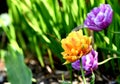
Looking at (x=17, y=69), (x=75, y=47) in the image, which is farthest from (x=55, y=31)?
(x=75, y=47)

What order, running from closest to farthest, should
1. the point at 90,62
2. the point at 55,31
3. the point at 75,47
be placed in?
the point at 75,47 → the point at 90,62 → the point at 55,31

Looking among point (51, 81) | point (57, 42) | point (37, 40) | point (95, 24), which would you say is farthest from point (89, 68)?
point (37, 40)

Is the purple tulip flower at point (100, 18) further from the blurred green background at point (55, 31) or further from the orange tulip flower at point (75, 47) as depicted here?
the orange tulip flower at point (75, 47)

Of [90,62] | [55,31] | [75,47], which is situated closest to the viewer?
[75,47]

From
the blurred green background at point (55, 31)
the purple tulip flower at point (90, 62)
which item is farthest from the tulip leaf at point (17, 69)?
the purple tulip flower at point (90, 62)

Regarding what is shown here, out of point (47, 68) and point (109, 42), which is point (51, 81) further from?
point (109, 42)

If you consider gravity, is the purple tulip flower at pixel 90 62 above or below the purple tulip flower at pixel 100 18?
below

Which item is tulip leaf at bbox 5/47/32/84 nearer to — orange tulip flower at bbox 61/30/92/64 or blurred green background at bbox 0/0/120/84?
blurred green background at bbox 0/0/120/84

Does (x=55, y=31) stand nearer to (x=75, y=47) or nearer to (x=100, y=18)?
(x=100, y=18)
